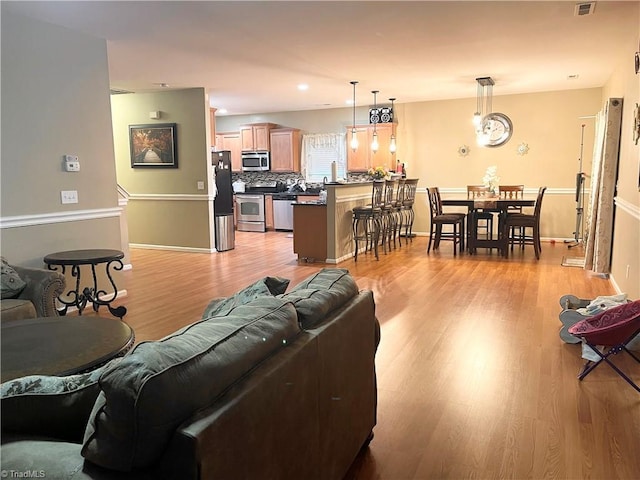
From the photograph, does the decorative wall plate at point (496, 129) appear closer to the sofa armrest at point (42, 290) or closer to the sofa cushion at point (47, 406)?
the sofa armrest at point (42, 290)

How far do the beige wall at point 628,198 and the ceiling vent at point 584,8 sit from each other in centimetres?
86

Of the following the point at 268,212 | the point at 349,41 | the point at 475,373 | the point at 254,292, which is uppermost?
the point at 349,41

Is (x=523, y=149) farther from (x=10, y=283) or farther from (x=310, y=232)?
(x=10, y=283)

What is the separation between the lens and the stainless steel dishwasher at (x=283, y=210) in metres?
10.1

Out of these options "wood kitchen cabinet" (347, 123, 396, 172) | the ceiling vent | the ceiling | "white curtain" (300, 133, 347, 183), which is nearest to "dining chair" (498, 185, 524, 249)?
the ceiling

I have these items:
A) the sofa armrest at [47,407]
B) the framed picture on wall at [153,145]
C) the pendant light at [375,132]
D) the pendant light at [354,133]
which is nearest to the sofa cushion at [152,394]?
the sofa armrest at [47,407]

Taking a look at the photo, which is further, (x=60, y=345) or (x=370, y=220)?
(x=370, y=220)

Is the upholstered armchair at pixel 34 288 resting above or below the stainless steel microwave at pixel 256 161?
below

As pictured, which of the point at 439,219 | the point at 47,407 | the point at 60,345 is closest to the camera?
the point at 47,407

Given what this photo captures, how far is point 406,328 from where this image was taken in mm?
3865

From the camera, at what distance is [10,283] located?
330cm

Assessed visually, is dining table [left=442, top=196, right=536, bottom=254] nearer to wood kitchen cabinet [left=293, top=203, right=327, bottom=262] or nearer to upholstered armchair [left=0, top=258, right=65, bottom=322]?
wood kitchen cabinet [left=293, top=203, right=327, bottom=262]

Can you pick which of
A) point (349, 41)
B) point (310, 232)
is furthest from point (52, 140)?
point (310, 232)

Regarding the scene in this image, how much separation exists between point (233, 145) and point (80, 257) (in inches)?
293
